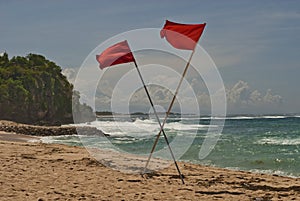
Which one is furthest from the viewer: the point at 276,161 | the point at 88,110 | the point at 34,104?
the point at 88,110

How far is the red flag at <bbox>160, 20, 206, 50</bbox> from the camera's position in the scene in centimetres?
891

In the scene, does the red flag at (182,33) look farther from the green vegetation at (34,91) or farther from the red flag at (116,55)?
the green vegetation at (34,91)

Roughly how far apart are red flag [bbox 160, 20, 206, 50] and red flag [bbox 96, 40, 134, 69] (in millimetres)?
908

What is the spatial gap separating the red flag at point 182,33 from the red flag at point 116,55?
2.98 feet

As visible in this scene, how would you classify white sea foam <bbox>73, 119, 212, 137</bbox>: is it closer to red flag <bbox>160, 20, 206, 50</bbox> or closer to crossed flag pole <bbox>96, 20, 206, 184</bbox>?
crossed flag pole <bbox>96, 20, 206, 184</bbox>

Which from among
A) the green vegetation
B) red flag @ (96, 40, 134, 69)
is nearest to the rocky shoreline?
the green vegetation

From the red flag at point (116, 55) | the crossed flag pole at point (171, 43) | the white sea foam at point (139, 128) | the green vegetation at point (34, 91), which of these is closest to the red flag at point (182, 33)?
the crossed flag pole at point (171, 43)

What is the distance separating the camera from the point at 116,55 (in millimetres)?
8930

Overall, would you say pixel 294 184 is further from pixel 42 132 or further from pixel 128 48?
pixel 42 132

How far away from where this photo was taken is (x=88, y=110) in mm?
97812

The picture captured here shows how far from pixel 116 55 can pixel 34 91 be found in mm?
59480

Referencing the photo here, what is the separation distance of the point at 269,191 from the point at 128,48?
473 cm

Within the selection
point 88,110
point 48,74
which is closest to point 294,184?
point 48,74

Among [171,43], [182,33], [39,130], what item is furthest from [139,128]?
[182,33]
